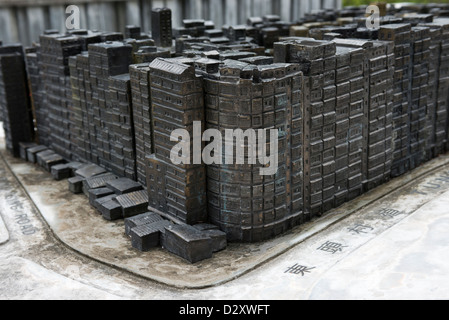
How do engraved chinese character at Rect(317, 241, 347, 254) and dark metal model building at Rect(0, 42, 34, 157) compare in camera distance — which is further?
dark metal model building at Rect(0, 42, 34, 157)

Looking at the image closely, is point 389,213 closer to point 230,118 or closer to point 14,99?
point 230,118

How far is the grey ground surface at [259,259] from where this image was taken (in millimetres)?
15555

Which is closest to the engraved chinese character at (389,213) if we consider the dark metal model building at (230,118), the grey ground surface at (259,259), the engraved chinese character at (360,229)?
the grey ground surface at (259,259)

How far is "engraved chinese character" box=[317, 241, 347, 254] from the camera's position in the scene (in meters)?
17.6

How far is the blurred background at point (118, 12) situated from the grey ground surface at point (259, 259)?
19208 millimetres

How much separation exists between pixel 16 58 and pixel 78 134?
226 inches

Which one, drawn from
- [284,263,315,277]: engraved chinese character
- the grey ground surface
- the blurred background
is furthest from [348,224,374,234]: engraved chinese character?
the blurred background

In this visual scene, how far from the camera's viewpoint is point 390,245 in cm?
1770

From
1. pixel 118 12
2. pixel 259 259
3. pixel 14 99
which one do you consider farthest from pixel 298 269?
pixel 118 12

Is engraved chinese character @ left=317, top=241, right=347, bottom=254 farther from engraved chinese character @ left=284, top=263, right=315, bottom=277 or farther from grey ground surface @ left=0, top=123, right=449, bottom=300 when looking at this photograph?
engraved chinese character @ left=284, top=263, right=315, bottom=277

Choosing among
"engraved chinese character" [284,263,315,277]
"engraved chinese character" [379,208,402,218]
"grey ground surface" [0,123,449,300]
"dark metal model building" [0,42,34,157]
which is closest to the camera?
"grey ground surface" [0,123,449,300]

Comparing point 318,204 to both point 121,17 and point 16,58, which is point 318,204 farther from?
point 121,17

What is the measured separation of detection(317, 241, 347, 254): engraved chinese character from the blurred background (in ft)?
87.7

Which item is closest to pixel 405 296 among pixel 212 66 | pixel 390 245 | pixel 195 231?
pixel 390 245
